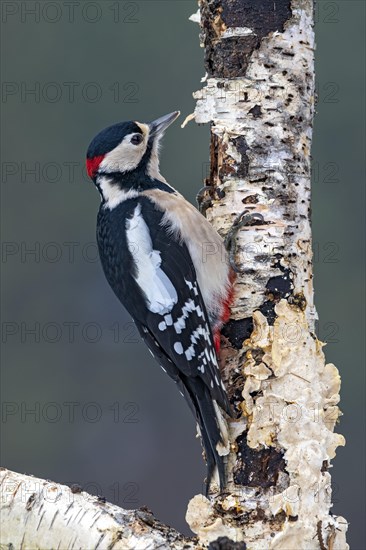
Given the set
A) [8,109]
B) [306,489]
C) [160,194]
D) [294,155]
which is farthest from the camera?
[8,109]

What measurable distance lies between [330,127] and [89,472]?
2.61 m

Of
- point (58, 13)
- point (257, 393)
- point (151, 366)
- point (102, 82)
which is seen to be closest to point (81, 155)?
point (102, 82)

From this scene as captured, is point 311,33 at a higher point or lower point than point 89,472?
higher

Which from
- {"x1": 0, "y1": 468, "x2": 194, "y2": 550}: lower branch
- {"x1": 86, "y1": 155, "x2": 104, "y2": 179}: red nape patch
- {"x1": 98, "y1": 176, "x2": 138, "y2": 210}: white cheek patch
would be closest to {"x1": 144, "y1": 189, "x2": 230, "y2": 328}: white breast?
{"x1": 98, "y1": 176, "x2": 138, "y2": 210}: white cheek patch

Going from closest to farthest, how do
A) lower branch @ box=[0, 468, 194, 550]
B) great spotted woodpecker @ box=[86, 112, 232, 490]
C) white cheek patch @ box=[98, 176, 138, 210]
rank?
1. lower branch @ box=[0, 468, 194, 550]
2. great spotted woodpecker @ box=[86, 112, 232, 490]
3. white cheek patch @ box=[98, 176, 138, 210]

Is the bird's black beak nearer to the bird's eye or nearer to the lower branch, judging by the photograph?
the bird's eye

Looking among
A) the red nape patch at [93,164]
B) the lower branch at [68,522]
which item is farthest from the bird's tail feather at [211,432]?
the red nape patch at [93,164]

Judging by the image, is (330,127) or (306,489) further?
(330,127)

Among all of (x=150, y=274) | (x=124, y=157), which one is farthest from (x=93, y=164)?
(x=150, y=274)

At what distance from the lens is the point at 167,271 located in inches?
95.3

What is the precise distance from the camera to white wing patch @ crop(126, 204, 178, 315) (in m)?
2.40

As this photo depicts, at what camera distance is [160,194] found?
2.59m

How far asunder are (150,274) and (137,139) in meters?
0.43

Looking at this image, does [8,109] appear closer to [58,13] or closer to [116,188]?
[58,13]
